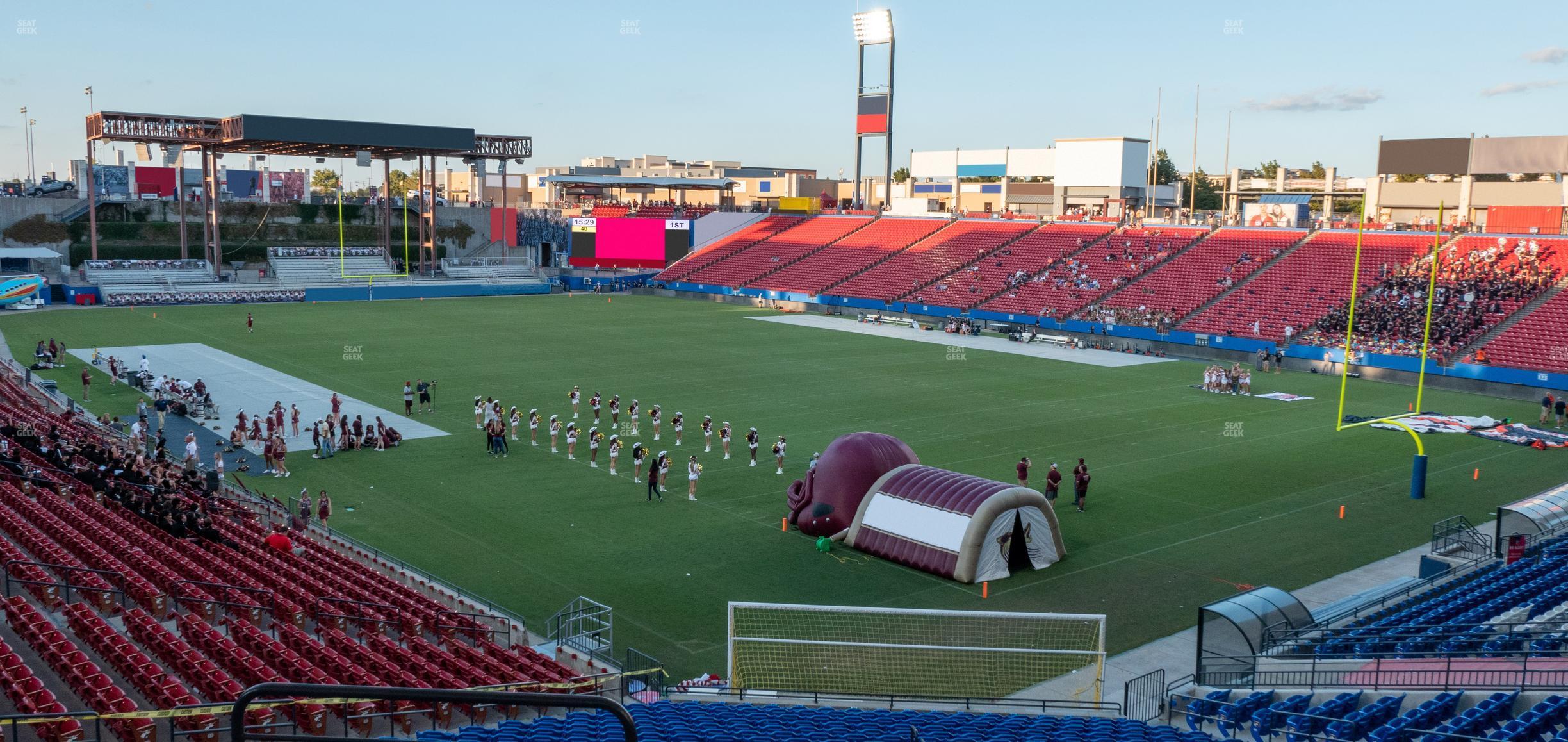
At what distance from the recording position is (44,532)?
1848cm

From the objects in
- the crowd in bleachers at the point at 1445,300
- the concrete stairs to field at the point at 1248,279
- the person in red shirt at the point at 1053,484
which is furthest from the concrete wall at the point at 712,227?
the person in red shirt at the point at 1053,484

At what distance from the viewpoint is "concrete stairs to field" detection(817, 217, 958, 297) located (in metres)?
73.7

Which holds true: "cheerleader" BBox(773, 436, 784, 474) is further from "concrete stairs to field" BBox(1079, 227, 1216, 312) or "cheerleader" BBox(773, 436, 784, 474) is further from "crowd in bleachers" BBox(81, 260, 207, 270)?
"crowd in bleachers" BBox(81, 260, 207, 270)

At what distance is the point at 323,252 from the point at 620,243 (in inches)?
813

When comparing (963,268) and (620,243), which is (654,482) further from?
(620,243)

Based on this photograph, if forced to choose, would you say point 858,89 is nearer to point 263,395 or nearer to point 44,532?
point 263,395

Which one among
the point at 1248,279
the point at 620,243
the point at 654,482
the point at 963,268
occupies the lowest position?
the point at 654,482

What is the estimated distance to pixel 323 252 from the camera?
81.8 metres

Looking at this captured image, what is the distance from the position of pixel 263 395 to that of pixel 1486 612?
33303 mm

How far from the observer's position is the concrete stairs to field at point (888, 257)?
73688 millimetres

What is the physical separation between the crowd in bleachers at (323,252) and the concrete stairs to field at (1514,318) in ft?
218

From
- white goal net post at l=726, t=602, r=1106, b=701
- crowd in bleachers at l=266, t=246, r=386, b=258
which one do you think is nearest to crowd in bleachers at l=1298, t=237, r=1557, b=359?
white goal net post at l=726, t=602, r=1106, b=701

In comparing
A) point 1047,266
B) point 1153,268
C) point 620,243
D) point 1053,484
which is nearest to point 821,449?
point 1053,484

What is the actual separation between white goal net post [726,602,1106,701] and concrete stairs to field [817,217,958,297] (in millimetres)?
54646
